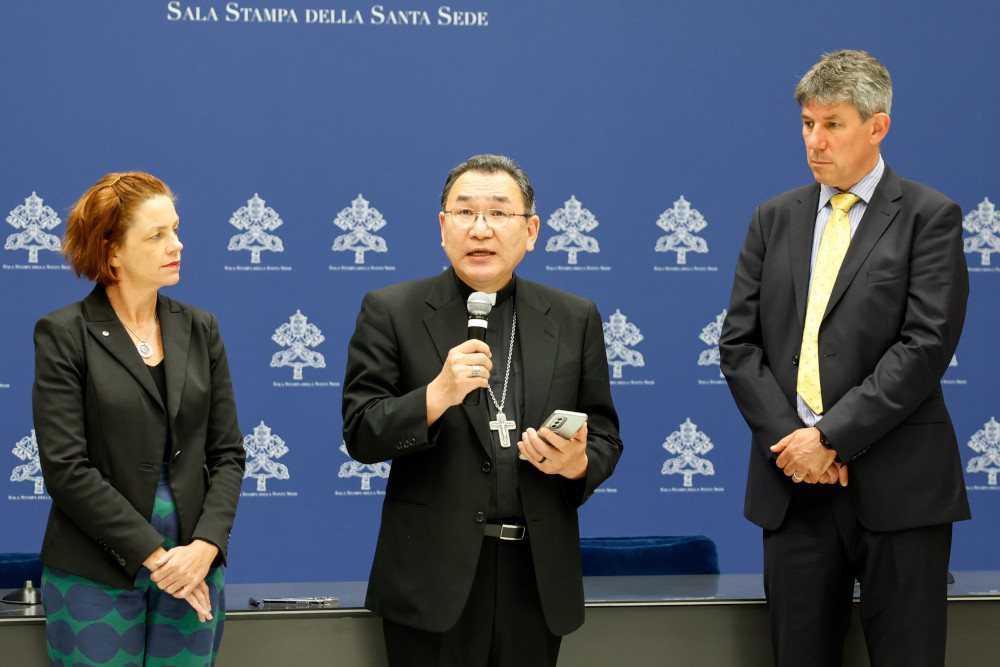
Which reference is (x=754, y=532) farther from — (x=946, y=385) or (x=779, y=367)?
(x=779, y=367)

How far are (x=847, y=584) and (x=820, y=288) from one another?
763mm

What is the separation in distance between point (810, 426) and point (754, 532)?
2.00 meters

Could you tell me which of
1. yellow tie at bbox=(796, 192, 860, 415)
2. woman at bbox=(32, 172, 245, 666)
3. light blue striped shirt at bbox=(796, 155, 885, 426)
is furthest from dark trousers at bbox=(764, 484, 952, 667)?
woman at bbox=(32, 172, 245, 666)

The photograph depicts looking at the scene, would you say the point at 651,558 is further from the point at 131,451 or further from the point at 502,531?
the point at 131,451

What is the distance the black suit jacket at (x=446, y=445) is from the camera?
2371mm

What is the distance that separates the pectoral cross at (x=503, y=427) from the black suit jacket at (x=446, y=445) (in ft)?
0.09

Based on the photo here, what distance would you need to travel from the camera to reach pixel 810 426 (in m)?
2.70

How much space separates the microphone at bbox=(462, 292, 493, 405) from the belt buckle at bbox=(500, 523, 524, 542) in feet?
1.01

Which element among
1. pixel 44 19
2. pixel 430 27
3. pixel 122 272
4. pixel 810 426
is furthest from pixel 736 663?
pixel 44 19

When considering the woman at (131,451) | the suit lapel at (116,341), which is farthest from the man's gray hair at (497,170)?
the suit lapel at (116,341)

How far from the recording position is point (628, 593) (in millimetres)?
3135

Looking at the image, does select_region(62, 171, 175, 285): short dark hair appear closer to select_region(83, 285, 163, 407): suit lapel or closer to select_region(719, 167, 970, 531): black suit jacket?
select_region(83, 285, 163, 407): suit lapel

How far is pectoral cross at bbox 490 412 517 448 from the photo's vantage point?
2.43 metres

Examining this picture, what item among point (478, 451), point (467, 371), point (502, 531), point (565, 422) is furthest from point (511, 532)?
point (467, 371)
